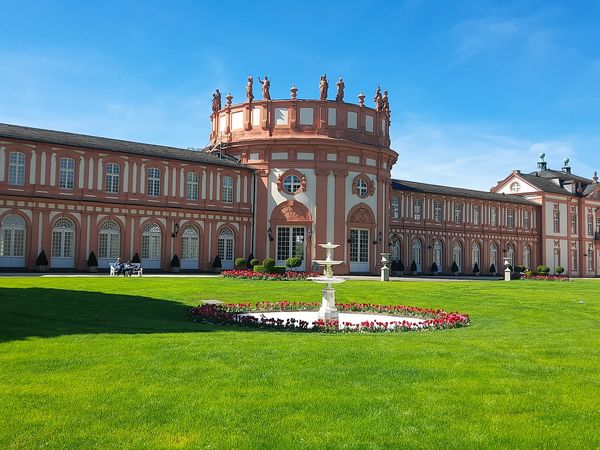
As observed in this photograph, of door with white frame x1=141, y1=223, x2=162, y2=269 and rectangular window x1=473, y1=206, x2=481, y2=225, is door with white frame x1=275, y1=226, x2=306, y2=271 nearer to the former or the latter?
door with white frame x1=141, y1=223, x2=162, y2=269

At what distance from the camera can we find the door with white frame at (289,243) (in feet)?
138

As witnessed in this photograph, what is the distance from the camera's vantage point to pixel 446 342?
11078 millimetres

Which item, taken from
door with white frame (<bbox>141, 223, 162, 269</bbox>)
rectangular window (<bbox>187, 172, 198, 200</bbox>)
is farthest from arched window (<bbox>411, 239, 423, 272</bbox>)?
door with white frame (<bbox>141, 223, 162, 269</bbox>)

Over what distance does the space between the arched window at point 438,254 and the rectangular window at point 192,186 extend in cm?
2443

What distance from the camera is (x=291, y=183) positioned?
4228cm

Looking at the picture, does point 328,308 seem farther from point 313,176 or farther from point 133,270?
point 313,176

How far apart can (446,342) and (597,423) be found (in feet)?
16.0

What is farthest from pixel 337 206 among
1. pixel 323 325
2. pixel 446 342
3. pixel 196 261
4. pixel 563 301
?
pixel 446 342

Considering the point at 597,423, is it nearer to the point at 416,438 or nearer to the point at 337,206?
the point at 416,438

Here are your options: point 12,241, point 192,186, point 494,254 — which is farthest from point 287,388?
point 494,254

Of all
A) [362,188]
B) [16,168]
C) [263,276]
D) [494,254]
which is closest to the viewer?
[263,276]

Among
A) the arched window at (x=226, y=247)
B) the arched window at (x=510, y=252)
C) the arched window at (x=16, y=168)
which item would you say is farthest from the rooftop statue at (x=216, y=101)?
the arched window at (x=510, y=252)

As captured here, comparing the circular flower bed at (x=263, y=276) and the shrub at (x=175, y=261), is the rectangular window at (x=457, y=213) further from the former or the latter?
the shrub at (x=175, y=261)

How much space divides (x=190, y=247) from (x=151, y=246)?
2.84 metres
